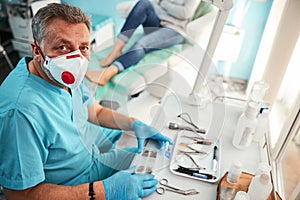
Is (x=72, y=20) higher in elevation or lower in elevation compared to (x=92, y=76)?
higher

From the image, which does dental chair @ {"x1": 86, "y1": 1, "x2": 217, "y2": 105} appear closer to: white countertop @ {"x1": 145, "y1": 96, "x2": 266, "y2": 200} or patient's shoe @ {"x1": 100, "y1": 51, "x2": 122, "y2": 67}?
patient's shoe @ {"x1": 100, "y1": 51, "x2": 122, "y2": 67}

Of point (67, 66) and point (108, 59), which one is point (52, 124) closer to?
point (67, 66)

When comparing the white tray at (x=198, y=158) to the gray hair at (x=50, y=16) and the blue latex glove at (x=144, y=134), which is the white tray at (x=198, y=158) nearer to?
the blue latex glove at (x=144, y=134)

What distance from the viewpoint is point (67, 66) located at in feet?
2.48

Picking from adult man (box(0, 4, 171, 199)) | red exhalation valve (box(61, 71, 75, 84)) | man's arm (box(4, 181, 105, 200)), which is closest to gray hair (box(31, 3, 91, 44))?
adult man (box(0, 4, 171, 199))

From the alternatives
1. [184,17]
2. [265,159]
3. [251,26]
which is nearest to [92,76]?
[265,159]

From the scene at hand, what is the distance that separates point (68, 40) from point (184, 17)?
5.81ft

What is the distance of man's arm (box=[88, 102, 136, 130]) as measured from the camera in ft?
3.76

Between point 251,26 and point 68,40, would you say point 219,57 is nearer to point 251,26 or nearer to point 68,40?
point 251,26

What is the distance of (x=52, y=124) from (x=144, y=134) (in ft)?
1.24

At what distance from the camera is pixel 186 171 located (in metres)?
0.85

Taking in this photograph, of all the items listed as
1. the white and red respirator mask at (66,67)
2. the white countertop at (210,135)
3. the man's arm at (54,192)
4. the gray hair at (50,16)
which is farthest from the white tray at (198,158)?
the gray hair at (50,16)

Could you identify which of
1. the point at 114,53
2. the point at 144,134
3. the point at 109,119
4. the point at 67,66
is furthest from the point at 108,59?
the point at 67,66

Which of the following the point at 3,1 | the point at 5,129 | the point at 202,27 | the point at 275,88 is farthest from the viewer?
the point at 3,1
